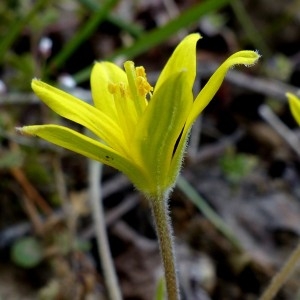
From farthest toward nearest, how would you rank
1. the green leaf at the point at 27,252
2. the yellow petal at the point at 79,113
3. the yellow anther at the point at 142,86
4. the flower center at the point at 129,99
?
the green leaf at the point at 27,252, the yellow anther at the point at 142,86, the flower center at the point at 129,99, the yellow petal at the point at 79,113

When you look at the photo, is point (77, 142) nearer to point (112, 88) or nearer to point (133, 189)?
point (112, 88)

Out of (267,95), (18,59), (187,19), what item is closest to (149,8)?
(267,95)

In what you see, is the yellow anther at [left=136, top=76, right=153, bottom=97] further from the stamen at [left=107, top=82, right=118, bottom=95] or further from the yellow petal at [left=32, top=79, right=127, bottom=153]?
the yellow petal at [left=32, top=79, right=127, bottom=153]

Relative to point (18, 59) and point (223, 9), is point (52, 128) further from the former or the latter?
point (223, 9)

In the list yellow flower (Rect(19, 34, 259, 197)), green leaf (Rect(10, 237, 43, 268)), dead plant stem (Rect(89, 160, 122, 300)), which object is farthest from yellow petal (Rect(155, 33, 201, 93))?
green leaf (Rect(10, 237, 43, 268))

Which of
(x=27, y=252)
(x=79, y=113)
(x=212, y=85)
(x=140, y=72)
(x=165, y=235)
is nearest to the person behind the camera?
(x=212, y=85)

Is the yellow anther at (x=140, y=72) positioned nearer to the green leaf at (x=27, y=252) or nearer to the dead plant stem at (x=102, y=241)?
the dead plant stem at (x=102, y=241)

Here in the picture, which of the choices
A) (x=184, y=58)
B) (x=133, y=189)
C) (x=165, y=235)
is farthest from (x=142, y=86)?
(x=133, y=189)

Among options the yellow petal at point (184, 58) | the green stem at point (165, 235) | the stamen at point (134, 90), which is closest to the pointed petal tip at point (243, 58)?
the yellow petal at point (184, 58)
